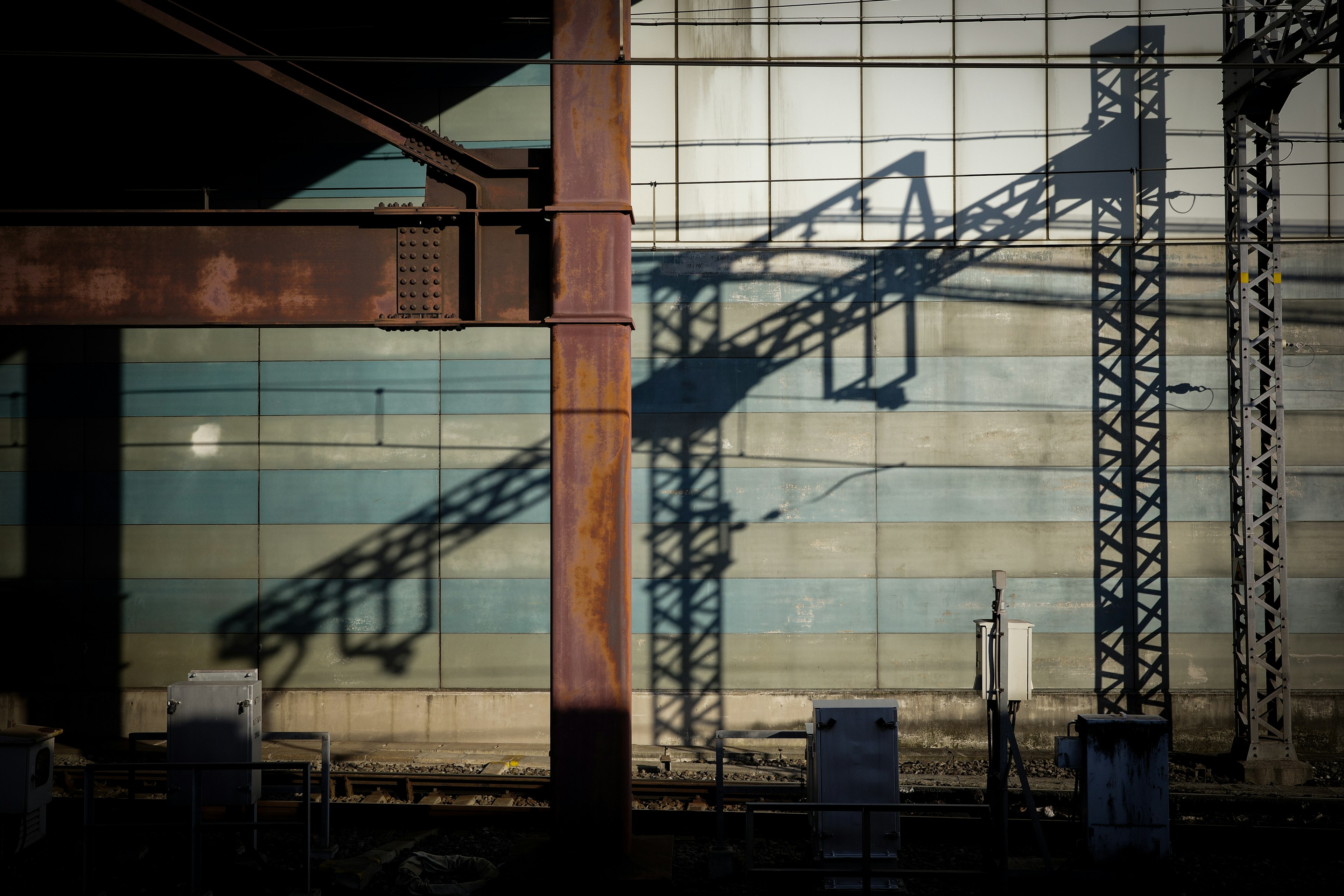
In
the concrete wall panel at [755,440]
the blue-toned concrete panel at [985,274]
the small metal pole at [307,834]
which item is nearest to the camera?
the small metal pole at [307,834]

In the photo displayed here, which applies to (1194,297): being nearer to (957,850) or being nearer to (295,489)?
(957,850)

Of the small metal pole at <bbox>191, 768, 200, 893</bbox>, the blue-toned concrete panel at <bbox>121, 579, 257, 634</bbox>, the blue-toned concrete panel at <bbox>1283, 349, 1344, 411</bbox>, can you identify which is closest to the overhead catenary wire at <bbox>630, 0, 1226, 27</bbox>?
the blue-toned concrete panel at <bbox>1283, 349, 1344, 411</bbox>

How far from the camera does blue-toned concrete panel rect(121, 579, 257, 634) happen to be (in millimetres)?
12281

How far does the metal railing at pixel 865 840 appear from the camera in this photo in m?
6.32

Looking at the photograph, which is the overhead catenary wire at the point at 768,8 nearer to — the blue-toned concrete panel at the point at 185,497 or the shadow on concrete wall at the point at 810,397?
the shadow on concrete wall at the point at 810,397

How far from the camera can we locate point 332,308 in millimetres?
6465

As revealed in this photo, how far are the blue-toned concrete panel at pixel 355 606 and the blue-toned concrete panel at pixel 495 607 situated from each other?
31 centimetres

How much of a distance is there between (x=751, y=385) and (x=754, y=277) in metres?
1.72

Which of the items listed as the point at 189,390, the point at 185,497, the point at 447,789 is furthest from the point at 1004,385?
the point at 185,497

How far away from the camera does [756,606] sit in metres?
12.1

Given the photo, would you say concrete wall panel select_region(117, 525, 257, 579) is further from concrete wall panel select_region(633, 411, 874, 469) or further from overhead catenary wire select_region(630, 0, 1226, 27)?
overhead catenary wire select_region(630, 0, 1226, 27)

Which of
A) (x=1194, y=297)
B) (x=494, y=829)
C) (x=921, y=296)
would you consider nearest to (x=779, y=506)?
(x=921, y=296)

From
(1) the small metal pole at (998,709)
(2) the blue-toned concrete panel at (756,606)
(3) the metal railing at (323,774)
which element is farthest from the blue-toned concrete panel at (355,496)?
(1) the small metal pole at (998,709)

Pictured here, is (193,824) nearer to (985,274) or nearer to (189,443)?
(189,443)
